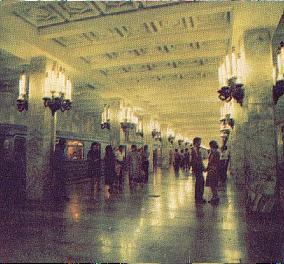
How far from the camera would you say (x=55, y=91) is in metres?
7.95

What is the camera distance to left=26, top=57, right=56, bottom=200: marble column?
8164 millimetres

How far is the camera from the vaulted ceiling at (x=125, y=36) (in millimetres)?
6492

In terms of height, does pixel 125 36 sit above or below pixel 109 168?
above

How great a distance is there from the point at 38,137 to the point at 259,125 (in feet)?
Result: 19.5

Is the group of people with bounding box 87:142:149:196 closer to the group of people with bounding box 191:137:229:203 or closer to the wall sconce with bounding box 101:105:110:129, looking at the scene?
the wall sconce with bounding box 101:105:110:129

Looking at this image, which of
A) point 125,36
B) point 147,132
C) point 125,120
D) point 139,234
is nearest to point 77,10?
point 125,36

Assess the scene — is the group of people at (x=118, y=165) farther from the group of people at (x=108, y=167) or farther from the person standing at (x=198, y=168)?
the person standing at (x=198, y=168)

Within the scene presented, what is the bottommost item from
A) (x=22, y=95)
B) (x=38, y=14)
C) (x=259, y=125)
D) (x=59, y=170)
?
(x=59, y=170)

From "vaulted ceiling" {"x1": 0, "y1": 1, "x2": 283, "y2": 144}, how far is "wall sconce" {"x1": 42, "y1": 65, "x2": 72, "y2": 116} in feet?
2.49

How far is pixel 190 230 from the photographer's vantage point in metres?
4.75

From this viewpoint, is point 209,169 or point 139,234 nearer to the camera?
point 139,234

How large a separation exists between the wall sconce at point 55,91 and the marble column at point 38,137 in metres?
0.41

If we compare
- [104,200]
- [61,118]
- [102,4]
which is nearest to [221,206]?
[104,200]

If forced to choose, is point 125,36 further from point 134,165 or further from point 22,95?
point 134,165
